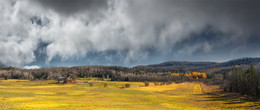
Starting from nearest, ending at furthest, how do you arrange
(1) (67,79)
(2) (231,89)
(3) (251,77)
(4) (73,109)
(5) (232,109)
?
(4) (73,109), (5) (232,109), (3) (251,77), (2) (231,89), (1) (67,79)

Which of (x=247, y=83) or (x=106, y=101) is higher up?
(x=106, y=101)

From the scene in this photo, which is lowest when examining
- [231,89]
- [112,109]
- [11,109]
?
[231,89]

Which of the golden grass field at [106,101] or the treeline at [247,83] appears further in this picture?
the treeline at [247,83]

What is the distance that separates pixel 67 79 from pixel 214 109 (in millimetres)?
149602

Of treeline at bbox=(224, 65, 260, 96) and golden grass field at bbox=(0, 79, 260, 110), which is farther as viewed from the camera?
treeline at bbox=(224, 65, 260, 96)

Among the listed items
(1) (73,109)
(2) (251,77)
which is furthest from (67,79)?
(2) (251,77)

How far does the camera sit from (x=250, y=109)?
60.9 m

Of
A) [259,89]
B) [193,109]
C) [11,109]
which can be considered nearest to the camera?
[11,109]

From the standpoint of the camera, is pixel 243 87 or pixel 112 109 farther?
pixel 243 87

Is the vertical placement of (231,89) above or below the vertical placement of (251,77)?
below

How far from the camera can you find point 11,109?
34.3 meters

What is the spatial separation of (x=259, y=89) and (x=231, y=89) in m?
33.6

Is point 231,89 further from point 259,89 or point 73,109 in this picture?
point 73,109

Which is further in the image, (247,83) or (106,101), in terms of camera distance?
(247,83)
